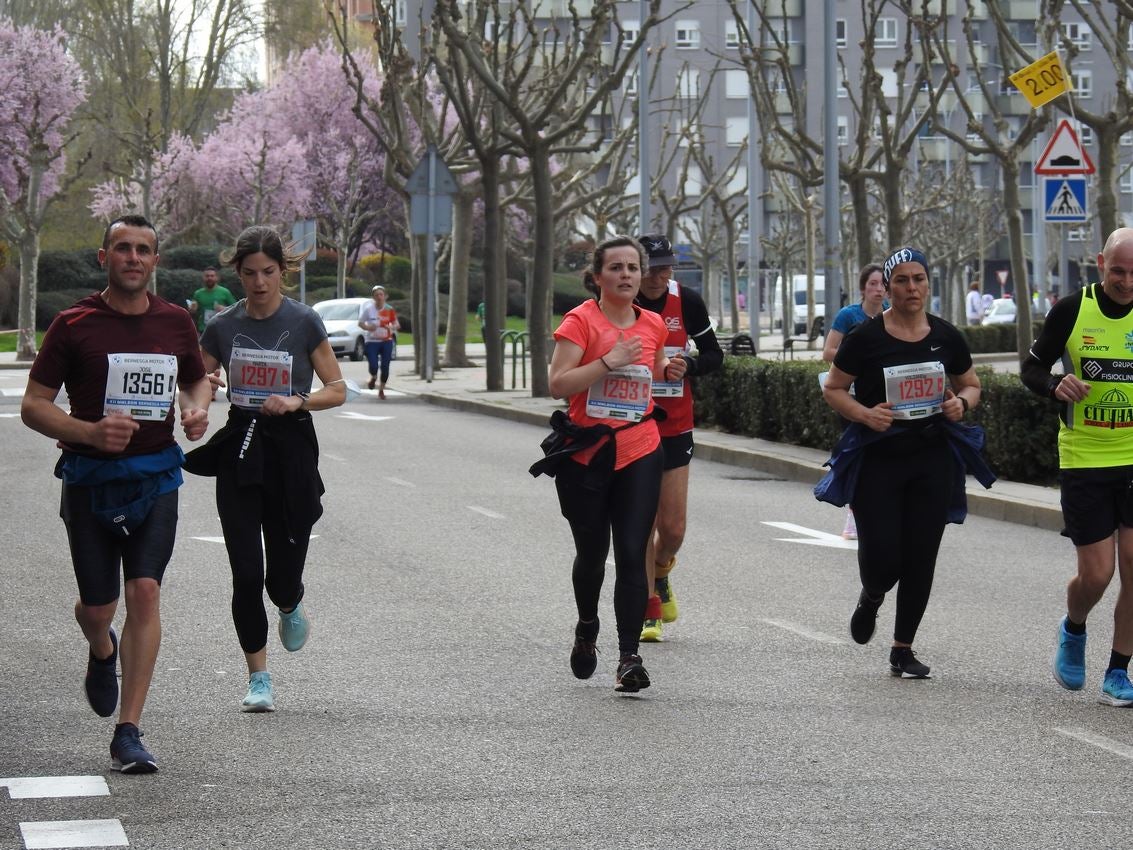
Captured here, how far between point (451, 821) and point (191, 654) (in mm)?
3145

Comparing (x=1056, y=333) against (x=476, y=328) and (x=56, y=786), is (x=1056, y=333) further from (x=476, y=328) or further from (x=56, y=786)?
(x=476, y=328)

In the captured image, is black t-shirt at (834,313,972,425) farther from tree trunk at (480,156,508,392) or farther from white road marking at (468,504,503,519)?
tree trunk at (480,156,508,392)

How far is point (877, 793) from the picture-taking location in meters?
5.99

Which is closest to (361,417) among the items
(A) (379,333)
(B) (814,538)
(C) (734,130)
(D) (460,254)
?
(A) (379,333)

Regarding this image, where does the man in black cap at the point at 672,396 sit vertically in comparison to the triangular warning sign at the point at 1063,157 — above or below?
below

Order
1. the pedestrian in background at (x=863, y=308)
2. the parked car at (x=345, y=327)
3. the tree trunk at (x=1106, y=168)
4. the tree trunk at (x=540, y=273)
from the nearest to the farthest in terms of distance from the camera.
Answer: the pedestrian in background at (x=863, y=308), the tree trunk at (x=1106, y=168), the tree trunk at (x=540, y=273), the parked car at (x=345, y=327)

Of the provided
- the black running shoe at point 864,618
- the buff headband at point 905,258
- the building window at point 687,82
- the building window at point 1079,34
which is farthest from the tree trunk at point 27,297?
the building window at point 1079,34

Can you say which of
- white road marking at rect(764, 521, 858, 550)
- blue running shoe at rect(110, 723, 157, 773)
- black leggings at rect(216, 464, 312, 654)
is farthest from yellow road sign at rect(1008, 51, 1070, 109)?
blue running shoe at rect(110, 723, 157, 773)

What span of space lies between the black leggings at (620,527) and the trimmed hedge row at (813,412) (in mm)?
7967

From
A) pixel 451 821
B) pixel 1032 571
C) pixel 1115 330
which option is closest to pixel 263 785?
pixel 451 821

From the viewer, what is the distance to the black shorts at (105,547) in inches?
255

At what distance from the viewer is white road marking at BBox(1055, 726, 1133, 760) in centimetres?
666

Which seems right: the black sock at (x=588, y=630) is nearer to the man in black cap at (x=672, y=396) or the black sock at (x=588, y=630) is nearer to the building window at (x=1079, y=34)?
the man in black cap at (x=672, y=396)

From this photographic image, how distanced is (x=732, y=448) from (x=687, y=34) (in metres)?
82.6
